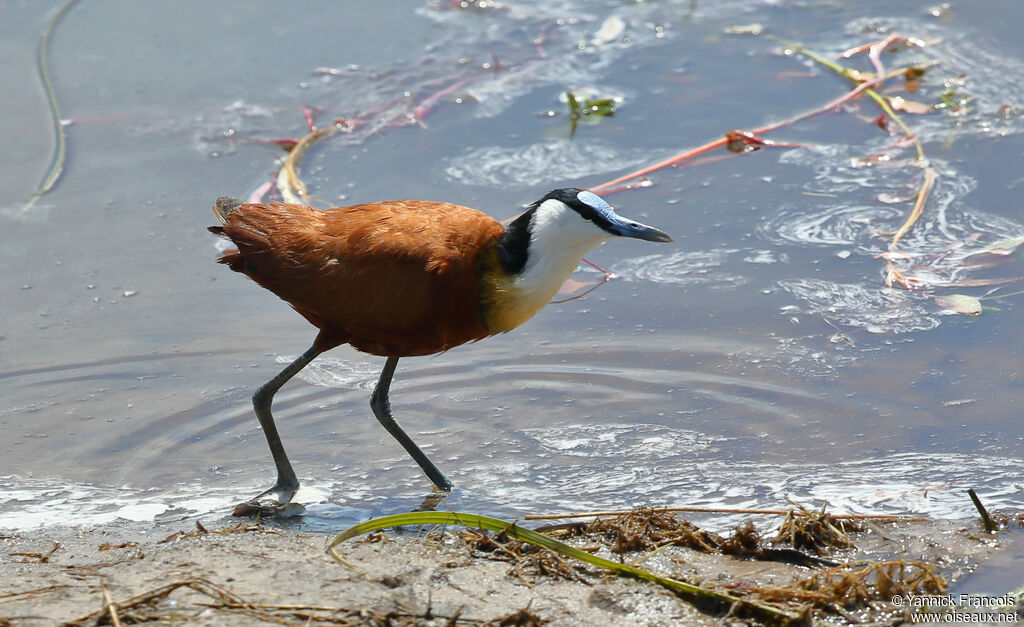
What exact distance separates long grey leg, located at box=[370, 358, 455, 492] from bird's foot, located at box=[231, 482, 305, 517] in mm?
431

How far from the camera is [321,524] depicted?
13.6ft

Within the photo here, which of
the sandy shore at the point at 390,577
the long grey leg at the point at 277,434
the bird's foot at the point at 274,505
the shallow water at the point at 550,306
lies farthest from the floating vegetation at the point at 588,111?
the sandy shore at the point at 390,577

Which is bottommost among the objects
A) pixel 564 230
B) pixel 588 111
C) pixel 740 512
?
pixel 740 512

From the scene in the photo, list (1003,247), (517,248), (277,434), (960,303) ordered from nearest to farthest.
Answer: (517,248) < (277,434) < (960,303) < (1003,247)

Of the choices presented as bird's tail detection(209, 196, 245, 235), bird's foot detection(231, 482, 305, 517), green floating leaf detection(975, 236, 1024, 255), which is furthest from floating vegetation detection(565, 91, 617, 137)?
bird's foot detection(231, 482, 305, 517)

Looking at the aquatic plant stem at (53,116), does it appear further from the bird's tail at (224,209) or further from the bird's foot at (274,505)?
the bird's foot at (274,505)

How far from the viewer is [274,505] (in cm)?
427

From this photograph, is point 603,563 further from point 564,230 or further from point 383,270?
point 383,270

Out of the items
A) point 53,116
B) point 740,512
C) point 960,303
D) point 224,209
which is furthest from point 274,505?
point 53,116

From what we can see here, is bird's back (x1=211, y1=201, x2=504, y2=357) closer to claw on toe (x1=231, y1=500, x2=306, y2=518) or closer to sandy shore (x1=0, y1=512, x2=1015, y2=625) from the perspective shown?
claw on toe (x1=231, y1=500, x2=306, y2=518)

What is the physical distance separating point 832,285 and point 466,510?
93.0 inches

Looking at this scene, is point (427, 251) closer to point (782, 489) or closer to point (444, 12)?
point (782, 489)

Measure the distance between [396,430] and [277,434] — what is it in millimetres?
460

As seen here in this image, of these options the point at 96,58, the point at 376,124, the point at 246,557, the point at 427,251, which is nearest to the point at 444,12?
the point at 376,124
